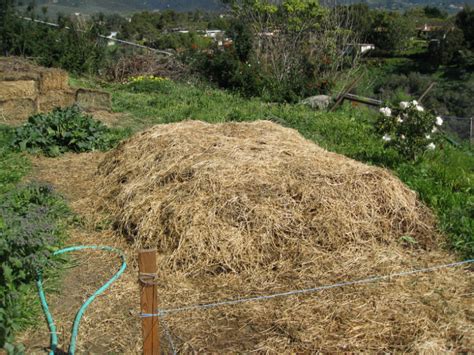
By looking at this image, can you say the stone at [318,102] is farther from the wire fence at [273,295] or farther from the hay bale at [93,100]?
the wire fence at [273,295]

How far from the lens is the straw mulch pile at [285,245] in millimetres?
3379

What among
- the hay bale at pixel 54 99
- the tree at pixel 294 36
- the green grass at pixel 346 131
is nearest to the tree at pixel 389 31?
the tree at pixel 294 36

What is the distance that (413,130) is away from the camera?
6.46 metres

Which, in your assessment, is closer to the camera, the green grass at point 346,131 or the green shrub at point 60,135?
the green grass at point 346,131

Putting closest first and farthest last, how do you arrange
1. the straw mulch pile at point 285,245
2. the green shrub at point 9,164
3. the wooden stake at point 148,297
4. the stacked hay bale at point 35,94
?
the wooden stake at point 148,297, the straw mulch pile at point 285,245, the green shrub at point 9,164, the stacked hay bale at point 35,94

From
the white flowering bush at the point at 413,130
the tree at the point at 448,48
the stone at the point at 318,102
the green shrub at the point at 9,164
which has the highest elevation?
the white flowering bush at the point at 413,130

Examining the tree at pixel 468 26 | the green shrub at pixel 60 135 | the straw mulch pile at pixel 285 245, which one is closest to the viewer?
the straw mulch pile at pixel 285 245

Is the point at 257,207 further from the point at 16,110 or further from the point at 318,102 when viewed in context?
the point at 318,102

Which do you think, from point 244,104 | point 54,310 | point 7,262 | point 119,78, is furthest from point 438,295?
point 119,78

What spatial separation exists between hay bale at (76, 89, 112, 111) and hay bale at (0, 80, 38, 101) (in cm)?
78

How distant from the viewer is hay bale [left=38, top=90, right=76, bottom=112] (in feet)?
30.1

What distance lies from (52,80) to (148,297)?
300 inches

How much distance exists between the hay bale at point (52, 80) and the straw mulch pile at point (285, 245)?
4186 millimetres

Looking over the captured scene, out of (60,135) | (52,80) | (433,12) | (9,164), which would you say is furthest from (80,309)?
(433,12)
